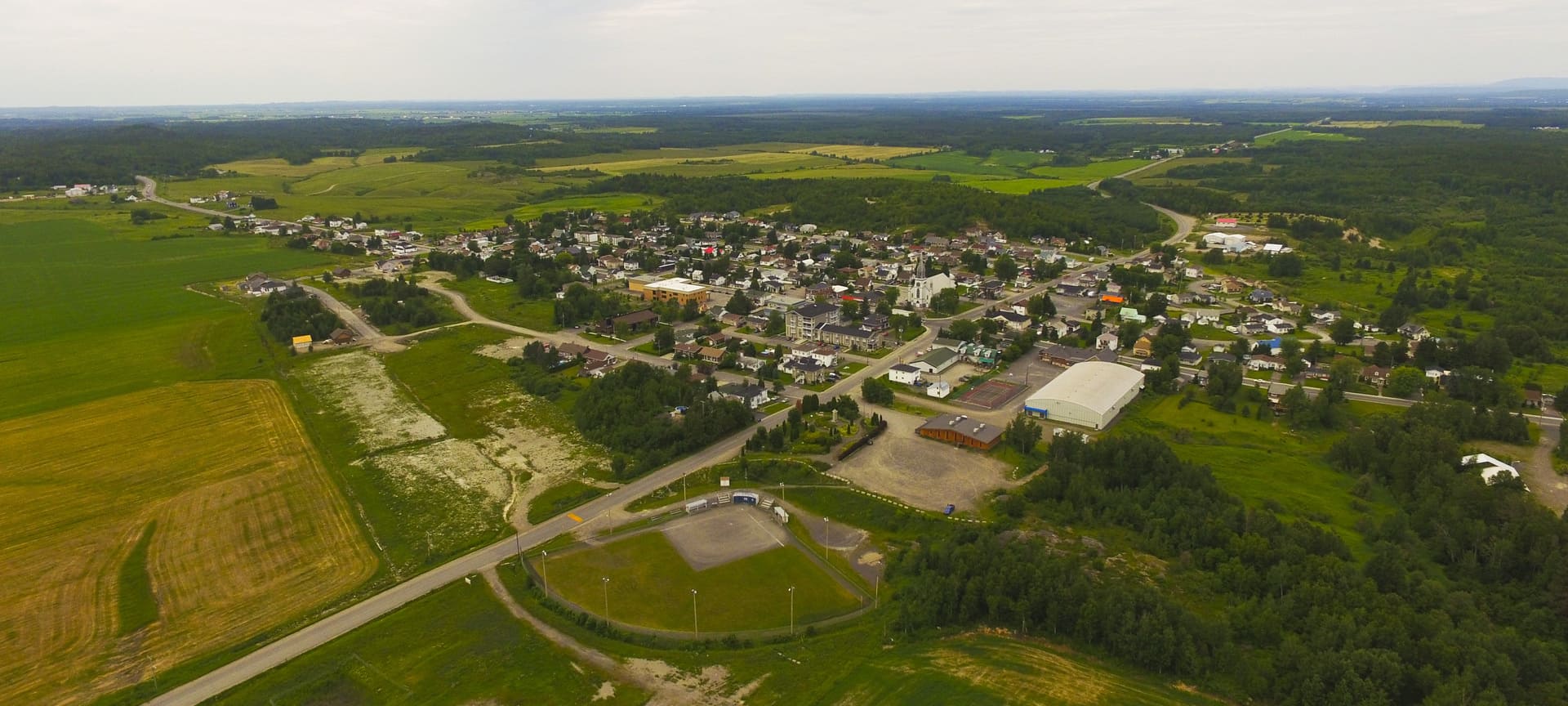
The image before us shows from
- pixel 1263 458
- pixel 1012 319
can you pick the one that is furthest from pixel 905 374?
pixel 1263 458

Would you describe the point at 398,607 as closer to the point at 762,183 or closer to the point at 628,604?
the point at 628,604

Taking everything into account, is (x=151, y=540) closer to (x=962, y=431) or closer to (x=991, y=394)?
(x=962, y=431)

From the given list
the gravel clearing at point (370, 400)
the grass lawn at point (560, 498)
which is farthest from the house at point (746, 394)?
the gravel clearing at point (370, 400)

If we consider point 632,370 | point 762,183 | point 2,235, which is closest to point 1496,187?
point 762,183

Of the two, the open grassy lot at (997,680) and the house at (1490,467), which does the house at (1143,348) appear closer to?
the house at (1490,467)

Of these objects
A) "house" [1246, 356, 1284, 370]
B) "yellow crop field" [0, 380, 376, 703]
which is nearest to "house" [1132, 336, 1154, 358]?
"house" [1246, 356, 1284, 370]

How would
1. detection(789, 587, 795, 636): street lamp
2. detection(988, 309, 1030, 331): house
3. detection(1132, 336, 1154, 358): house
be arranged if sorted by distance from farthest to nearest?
detection(988, 309, 1030, 331): house, detection(1132, 336, 1154, 358): house, detection(789, 587, 795, 636): street lamp

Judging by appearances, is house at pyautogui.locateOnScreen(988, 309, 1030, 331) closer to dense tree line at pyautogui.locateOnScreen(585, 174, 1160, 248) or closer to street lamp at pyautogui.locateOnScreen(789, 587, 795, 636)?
dense tree line at pyautogui.locateOnScreen(585, 174, 1160, 248)

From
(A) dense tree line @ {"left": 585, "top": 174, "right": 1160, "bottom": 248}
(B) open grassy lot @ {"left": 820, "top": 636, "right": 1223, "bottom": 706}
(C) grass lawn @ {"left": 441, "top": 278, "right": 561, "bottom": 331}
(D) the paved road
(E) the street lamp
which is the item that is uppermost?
(A) dense tree line @ {"left": 585, "top": 174, "right": 1160, "bottom": 248}
